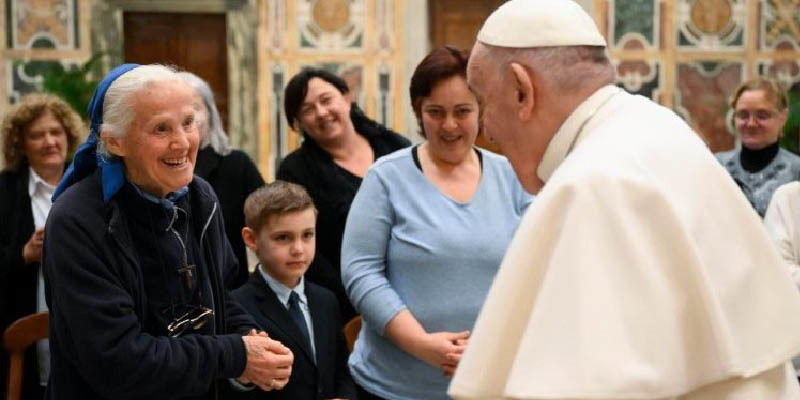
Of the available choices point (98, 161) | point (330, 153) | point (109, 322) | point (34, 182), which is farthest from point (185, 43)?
point (109, 322)

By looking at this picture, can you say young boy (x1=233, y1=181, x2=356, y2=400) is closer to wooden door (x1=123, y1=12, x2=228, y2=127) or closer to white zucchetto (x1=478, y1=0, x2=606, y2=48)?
white zucchetto (x1=478, y1=0, x2=606, y2=48)

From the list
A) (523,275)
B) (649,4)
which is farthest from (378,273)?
(649,4)

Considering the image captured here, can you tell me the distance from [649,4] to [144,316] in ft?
24.2

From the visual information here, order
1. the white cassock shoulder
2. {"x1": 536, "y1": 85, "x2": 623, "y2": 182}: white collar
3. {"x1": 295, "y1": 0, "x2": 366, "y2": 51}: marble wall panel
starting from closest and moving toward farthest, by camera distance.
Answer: the white cassock shoulder
{"x1": 536, "y1": 85, "x2": 623, "y2": 182}: white collar
{"x1": 295, "y1": 0, "x2": 366, "y2": 51}: marble wall panel

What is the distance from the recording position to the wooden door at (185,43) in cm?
905

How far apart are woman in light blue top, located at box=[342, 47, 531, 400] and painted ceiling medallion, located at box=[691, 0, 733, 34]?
6383mm

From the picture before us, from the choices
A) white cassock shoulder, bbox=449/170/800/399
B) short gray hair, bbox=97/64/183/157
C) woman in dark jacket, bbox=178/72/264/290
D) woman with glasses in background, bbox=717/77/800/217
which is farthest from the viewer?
woman with glasses in background, bbox=717/77/800/217

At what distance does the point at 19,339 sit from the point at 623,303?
2.88m

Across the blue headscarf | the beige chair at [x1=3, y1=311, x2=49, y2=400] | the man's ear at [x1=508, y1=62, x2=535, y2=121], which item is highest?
the man's ear at [x1=508, y1=62, x2=535, y2=121]

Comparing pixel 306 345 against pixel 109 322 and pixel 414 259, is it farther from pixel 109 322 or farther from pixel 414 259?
pixel 109 322

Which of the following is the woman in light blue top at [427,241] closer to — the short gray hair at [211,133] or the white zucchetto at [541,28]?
the white zucchetto at [541,28]

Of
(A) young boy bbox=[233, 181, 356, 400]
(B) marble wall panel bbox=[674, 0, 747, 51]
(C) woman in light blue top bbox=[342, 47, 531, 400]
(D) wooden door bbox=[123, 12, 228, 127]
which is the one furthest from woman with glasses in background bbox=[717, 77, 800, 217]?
(D) wooden door bbox=[123, 12, 228, 127]

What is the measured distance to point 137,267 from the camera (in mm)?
2381

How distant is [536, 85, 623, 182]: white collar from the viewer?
1.97 metres
